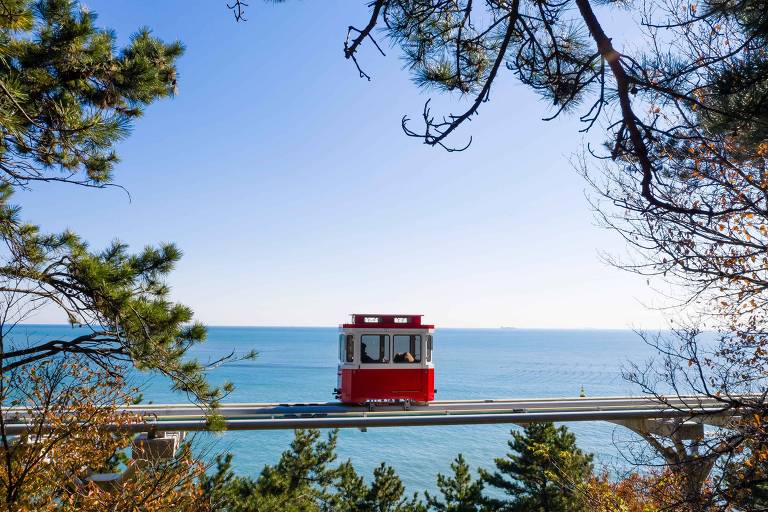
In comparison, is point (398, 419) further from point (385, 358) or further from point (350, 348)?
point (350, 348)

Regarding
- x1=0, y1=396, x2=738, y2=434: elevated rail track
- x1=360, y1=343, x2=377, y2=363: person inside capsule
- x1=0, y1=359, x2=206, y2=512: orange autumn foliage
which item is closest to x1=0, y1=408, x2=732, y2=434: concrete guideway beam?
x1=0, y1=396, x2=738, y2=434: elevated rail track

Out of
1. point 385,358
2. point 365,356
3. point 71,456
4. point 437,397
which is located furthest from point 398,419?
point 437,397

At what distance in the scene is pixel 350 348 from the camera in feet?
47.1

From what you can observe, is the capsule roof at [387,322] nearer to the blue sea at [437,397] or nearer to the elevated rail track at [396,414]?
the elevated rail track at [396,414]

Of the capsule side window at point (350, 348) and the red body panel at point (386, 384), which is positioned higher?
the capsule side window at point (350, 348)

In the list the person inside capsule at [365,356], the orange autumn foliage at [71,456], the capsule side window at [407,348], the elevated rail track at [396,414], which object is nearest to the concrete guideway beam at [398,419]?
the elevated rail track at [396,414]

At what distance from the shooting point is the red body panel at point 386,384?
14383 mm

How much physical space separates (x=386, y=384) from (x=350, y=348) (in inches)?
53.6

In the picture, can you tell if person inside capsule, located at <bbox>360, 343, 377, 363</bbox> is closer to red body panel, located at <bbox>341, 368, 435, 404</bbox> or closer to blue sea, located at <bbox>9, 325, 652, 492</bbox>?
red body panel, located at <bbox>341, 368, 435, 404</bbox>

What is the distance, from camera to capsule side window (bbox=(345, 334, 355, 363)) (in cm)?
1433

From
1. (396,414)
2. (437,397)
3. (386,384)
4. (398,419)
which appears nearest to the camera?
(398,419)

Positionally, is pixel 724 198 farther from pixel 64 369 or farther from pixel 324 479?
pixel 324 479

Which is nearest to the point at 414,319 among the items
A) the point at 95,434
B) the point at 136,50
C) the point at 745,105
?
the point at 95,434

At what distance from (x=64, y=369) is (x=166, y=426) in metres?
5.68
